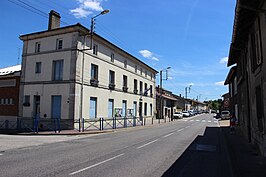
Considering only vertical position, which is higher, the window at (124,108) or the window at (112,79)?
the window at (112,79)

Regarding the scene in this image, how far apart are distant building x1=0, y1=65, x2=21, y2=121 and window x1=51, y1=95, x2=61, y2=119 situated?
516 cm

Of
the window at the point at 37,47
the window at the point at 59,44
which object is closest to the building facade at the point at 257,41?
the window at the point at 59,44

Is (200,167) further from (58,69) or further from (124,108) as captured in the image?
(124,108)

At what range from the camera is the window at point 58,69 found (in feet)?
75.5

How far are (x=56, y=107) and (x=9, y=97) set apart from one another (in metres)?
7.31

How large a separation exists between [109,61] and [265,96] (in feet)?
69.2

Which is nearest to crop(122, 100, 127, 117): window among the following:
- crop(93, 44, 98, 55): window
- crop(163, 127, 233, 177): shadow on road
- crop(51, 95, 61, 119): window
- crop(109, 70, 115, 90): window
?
crop(109, 70, 115, 90): window

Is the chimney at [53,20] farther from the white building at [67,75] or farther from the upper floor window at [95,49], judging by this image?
the upper floor window at [95,49]

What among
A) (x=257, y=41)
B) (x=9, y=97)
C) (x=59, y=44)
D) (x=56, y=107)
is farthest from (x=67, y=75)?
(x=257, y=41)

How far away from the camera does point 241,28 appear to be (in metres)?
11.4

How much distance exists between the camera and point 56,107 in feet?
74.0

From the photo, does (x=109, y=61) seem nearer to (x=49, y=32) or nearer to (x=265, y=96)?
(x=49, y=32)

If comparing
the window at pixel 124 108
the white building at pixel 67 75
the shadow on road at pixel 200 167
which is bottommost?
the shadow on road at pixel 200 167

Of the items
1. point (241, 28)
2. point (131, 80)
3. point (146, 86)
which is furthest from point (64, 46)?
point (146, 86)
